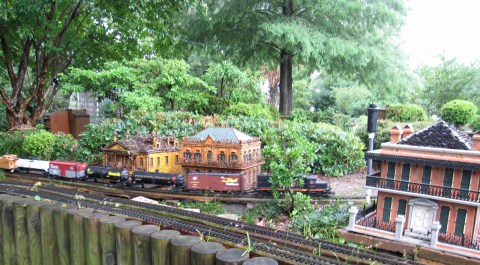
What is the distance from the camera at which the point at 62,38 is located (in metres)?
15.1

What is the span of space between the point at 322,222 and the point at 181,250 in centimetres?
430

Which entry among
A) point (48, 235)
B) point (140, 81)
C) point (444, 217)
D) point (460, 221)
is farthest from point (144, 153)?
point (140, 81)

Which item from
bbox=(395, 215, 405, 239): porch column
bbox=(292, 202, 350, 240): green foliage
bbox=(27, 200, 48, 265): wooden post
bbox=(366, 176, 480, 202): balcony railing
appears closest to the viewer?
bbox=(27, 200, 48, 265): wooden post

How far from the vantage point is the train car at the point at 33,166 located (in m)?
8.88

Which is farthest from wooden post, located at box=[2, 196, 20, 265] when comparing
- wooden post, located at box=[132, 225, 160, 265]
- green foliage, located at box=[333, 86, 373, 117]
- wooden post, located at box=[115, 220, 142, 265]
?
green foliage, located at box=[333, 86, 373, 117]

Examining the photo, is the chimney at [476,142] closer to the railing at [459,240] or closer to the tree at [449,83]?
the railing at [459,240]

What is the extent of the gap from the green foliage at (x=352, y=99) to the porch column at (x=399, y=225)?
82.6 feet

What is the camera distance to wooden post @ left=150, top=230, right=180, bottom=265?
7.43 feet

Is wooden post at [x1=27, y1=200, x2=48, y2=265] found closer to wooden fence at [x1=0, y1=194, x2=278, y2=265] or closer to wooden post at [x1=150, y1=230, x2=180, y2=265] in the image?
wooden fence at [x1=0, y1=194, x2=278, y2=265]

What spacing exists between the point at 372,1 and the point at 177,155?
1148 centimetres

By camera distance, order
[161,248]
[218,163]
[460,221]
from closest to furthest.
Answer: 1. [161,248]
2. [460,221]
3. [218,163]

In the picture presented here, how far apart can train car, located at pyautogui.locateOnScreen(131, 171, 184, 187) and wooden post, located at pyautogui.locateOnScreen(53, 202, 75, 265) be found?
464cm

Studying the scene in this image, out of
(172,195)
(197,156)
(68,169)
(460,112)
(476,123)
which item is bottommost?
(172,195)

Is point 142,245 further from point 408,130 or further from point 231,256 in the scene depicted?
point 408,130
